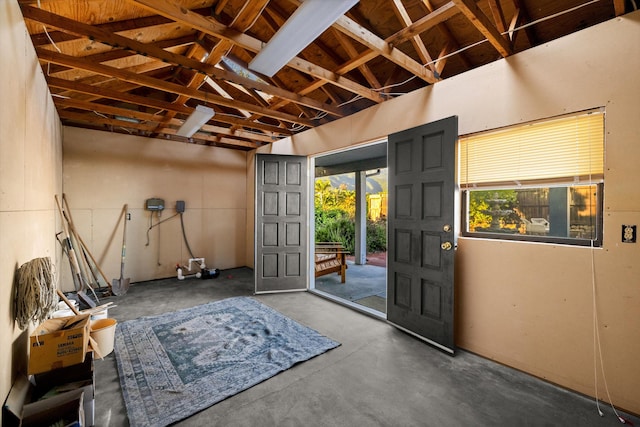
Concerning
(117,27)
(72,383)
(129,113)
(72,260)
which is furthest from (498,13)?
(72,260)

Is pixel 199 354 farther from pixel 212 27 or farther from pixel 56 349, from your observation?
pixel 212 27

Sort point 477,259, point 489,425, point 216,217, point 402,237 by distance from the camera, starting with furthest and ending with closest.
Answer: point 216,217
point 402,237
point 477,259
point 489,425

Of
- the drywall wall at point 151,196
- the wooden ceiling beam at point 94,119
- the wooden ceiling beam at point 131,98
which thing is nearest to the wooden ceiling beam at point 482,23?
the wooden ceiling beam at point 131,98

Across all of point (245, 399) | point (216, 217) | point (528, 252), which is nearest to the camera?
point (245, 399)

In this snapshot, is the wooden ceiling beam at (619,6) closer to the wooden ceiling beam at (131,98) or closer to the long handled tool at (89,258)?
the wooden ceiling beam at (131,98)

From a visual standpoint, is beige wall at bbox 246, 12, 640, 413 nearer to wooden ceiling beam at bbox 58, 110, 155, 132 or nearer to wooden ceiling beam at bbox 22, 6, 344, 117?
wooden ceiling beam at bbox 22, 6, 344, 117

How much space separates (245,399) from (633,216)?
291 cm

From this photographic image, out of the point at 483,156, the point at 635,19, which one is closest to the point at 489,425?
the point at 483,156

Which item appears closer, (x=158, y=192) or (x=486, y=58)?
(x=486, y=58)

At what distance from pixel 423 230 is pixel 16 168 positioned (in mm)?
3199

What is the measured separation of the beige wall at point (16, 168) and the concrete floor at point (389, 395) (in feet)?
2.50

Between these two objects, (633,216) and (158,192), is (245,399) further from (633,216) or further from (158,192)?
(158,192)

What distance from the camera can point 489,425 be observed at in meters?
1.70

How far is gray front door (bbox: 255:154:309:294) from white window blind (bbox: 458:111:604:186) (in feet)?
8.27
